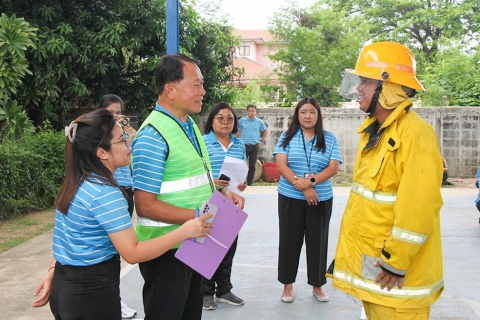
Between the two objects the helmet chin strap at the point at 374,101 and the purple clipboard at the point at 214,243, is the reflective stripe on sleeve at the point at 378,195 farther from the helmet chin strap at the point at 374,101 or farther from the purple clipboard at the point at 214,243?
the purple clipboard at the point at 214,243

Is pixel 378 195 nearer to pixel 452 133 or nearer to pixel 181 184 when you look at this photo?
pixel 181 184

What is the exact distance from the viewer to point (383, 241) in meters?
2.71

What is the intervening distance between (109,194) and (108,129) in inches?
13.2

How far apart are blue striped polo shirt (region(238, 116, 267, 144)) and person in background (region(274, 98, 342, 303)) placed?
793 cm

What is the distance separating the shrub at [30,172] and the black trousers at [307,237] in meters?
4.99

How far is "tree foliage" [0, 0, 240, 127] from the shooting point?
10.8m

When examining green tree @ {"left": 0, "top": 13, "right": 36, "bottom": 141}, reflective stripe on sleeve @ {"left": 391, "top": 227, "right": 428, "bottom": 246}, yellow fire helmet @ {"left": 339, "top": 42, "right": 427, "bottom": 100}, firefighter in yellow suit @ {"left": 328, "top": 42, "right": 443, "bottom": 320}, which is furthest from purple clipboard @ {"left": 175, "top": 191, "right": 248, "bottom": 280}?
green tree @ {"left": 0, "top": 13, "right": 36, "bottom": 141}

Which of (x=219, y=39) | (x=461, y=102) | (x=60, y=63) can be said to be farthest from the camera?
(x=461, y=102)

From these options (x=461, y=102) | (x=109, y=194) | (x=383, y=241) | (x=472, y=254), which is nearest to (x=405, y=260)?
(x=383, y=241)

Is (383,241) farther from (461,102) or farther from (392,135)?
(461,102)

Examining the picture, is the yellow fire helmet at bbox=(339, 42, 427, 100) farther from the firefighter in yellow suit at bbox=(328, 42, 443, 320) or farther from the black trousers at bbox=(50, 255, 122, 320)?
the black trousers at bbox=(50, 255, 122, 320)

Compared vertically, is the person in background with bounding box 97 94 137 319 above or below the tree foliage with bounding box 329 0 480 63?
below

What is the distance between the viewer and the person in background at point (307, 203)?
4.88 metres

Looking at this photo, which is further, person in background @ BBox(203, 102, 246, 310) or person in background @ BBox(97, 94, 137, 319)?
person in background @ BBox(203, 102, 246, 310)
